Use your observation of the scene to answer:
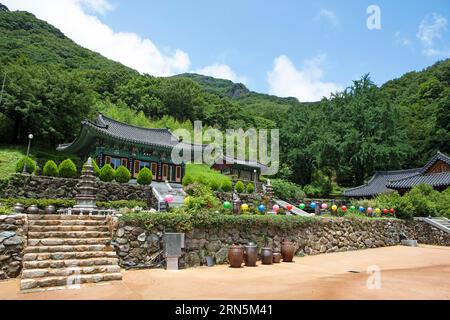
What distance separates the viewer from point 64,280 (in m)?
6.91

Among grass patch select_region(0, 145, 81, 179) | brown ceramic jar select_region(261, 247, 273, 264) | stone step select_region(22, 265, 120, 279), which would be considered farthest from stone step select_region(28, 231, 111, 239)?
grass patch select_region(0, 145, 81, 179)

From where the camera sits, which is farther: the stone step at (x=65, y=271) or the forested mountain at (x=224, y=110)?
the forested mountain at (x=224, y=110)

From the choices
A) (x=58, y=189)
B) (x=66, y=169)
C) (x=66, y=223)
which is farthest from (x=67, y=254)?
(x=66, y=169)

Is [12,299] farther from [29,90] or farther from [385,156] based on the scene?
[385,156]

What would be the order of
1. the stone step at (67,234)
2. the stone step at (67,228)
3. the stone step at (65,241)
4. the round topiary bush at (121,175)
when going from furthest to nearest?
the round topiary bush at (121,175), the stone step at (67,228), the stone step at (67,234), the stone step at (65,241)

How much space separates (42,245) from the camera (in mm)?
7910

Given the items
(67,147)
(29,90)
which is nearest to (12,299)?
(67,147)

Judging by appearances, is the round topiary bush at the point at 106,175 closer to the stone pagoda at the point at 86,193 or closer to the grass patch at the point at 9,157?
the stone pagoda at the point at 86,193

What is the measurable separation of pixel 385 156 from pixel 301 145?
9.93 metres

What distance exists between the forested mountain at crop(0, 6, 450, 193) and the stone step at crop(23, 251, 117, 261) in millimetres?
26463

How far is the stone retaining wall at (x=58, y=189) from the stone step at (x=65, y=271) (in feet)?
38.0

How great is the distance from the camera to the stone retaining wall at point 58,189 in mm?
16953

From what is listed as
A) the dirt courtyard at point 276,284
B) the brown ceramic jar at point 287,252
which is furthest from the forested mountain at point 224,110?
the dirt courtyard at point 276,284

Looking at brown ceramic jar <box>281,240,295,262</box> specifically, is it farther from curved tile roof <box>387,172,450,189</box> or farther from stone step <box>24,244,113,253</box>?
curved tile roof <box>387,172,450,189</box>
